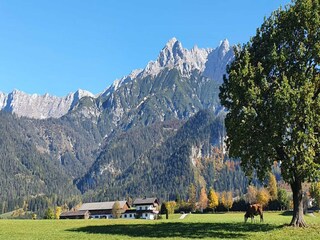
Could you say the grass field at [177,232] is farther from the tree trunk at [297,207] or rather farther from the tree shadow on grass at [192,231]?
the tree trunk at [297,207]

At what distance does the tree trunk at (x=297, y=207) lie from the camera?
44.6 meters

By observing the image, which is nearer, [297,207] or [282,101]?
[282,101]

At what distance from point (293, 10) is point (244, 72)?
9.92 metres

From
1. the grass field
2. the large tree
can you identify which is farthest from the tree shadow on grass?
the large tree

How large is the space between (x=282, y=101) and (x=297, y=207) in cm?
1296

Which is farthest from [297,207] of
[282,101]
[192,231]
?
[282,101]

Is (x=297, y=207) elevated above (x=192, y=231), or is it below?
above

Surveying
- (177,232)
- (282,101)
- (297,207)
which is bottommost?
(177,232)

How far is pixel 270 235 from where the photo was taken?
38.6m

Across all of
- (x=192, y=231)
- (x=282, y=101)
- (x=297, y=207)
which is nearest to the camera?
(x=282, y=101)

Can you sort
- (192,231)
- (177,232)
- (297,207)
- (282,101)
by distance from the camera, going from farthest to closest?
(297,207) → (192,231) → (177,232) → (282,101)

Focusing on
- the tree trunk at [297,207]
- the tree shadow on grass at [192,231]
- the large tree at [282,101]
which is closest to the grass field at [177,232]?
the tree shadow on grass at [192,231]

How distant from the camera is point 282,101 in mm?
40344

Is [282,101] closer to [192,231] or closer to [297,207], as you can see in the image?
[297,207]
